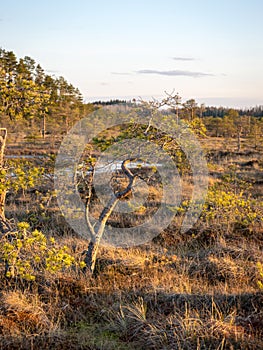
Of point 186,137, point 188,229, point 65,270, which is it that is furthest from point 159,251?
point 186,137

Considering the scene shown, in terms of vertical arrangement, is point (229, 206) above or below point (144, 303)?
above

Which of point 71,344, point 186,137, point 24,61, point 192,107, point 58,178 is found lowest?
point 71,344

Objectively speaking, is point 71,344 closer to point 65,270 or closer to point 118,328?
point 118,328

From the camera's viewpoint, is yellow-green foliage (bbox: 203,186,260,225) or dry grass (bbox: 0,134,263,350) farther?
yellow-green foliage (bbox: 203,186,260,225)

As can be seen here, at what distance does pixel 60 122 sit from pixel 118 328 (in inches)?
1391

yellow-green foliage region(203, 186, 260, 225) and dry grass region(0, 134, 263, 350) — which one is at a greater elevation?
yellow-green foliage region(203, 186, 260, 225)

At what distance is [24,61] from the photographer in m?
40.7

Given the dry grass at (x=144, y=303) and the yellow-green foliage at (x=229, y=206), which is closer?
the dry grass at (x=144, y=303)

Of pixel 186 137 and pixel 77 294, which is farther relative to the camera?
pixel 186 137

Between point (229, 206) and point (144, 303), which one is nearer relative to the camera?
point (144, 303)

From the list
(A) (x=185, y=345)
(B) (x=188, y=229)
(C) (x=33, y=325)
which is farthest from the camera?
(B) (x=188, y=229)

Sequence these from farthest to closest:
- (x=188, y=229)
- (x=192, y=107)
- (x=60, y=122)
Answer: (x=60, y=122)
(x=188, y=229)
(x=192, y=107)

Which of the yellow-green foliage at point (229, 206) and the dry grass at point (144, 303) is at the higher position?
the yellow-green foliage at point (229, 206)

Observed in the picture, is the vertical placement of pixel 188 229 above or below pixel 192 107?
below
